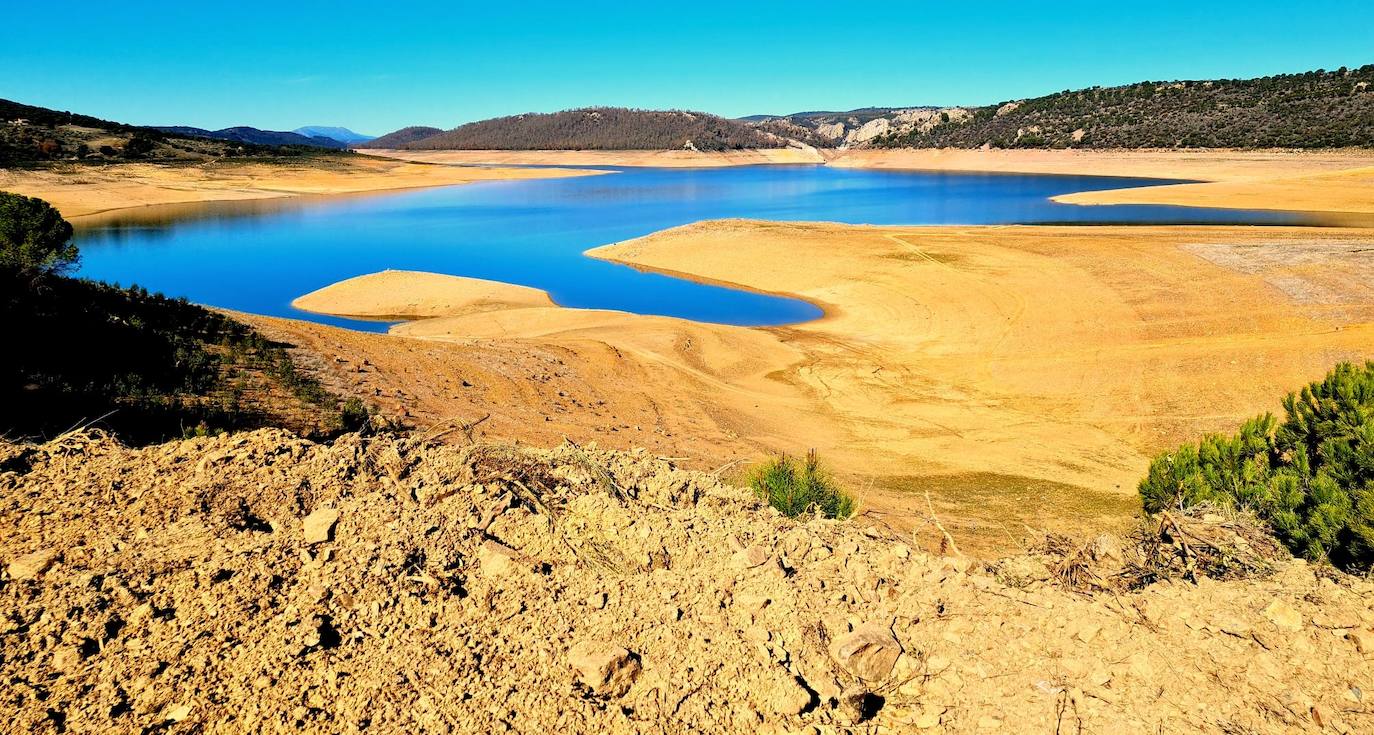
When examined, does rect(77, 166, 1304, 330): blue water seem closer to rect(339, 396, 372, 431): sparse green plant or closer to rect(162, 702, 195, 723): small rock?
rect(339, 396, 372, 431): sparse green plant

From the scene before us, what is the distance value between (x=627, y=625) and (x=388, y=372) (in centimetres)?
940

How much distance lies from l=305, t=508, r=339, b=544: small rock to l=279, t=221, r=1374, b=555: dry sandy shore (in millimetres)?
6284

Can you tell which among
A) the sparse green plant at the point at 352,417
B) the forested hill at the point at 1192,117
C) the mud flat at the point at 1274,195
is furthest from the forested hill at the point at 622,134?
the sparse green plant at the point at 352,417

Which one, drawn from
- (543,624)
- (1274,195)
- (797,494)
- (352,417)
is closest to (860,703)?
(543,624)

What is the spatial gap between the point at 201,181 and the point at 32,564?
78.5 metres

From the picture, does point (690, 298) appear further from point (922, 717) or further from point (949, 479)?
point (922, 717)

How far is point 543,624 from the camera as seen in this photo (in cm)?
351

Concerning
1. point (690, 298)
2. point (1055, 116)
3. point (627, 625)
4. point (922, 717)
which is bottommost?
point (690, 298)

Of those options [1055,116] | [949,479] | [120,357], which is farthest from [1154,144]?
[120,357]

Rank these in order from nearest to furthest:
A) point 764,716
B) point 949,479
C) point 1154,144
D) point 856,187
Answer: point 764,716, point 949,479, point 856,187, point 1154,144

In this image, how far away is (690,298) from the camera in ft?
96.3

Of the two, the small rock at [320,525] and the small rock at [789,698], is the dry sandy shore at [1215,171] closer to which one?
the small rock at [789,698]

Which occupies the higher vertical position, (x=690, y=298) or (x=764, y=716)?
(x=764, y=716)

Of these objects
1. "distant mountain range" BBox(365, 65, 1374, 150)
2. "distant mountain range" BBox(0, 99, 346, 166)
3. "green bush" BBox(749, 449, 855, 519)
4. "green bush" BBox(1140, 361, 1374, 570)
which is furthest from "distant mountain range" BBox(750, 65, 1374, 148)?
"distant mountain range" BBox(0, 99, 346, 166)
